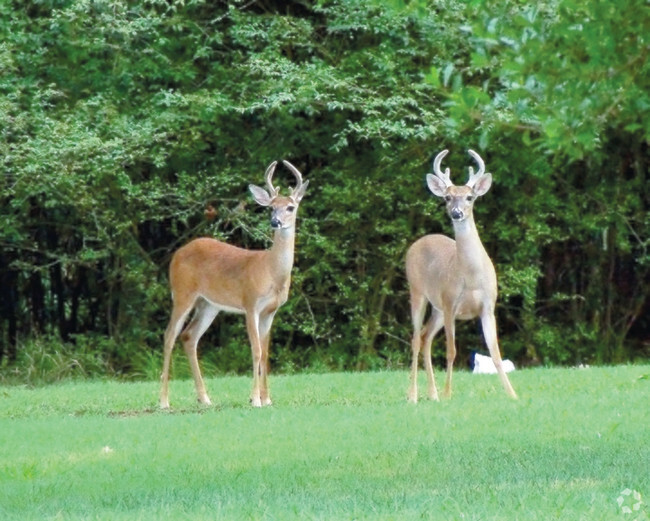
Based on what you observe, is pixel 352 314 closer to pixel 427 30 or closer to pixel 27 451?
pixel 427 30

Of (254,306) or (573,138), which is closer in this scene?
(573,138)

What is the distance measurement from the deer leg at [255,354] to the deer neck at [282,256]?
1.27 feet

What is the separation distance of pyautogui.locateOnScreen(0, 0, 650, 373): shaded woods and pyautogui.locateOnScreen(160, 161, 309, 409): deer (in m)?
A: 2.63

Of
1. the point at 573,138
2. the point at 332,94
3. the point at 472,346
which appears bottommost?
the point at 472,346

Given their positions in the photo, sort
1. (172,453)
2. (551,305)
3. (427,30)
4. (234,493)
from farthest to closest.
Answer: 1. (551,305)
2. (427,30)
3. (172,453)
4. (234,493)

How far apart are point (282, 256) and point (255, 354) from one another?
31.5 inches

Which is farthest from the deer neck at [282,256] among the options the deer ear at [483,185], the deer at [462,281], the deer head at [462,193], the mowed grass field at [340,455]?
the deer ear at [483,185]

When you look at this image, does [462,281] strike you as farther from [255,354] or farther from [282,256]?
[255,354]

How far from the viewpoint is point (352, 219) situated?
1714 centimetres

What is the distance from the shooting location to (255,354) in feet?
40.8

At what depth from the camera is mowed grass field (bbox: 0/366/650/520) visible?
6.91m

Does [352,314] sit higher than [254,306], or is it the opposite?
[254,306]

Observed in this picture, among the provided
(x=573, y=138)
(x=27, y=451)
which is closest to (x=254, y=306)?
(x=27, y=451)

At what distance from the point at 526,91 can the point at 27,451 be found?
4.09 meters
